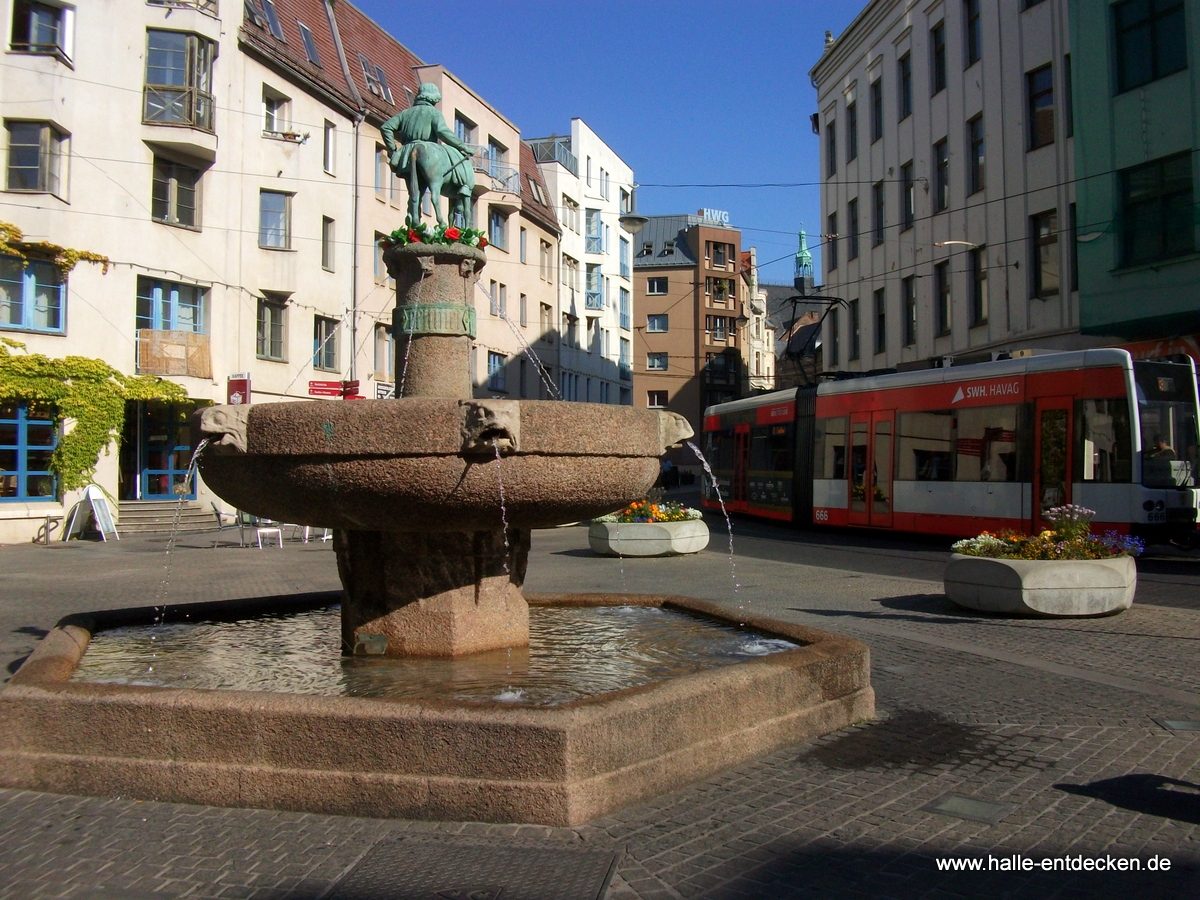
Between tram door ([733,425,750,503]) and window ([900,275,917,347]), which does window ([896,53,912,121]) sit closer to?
window ([900,275,917,347])

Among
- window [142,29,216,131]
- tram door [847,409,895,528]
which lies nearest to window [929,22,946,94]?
tram door [847,409,895,528]

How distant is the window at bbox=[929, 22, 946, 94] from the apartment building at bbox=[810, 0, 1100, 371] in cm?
4

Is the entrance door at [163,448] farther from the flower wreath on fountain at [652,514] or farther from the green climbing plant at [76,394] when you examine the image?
the flower wreath on fountain at [652,514]

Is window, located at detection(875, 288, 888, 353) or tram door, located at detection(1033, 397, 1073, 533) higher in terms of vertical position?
window, located at detection(875, 288, 888, 353)

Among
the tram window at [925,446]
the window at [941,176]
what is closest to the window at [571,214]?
the window at [941,176]

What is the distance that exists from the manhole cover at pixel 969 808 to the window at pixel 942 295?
2753 cm

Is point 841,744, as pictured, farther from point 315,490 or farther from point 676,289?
point 676,289

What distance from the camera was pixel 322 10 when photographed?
33.8 meters

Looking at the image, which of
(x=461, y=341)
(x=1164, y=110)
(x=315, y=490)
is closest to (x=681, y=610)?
(x=461, y=341)

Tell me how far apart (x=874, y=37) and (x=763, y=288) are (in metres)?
75.8

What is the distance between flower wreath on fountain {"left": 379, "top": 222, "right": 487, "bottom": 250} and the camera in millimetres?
8273

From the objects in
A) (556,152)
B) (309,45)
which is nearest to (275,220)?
(309,45)

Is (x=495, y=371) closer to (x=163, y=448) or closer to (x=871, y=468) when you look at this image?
(x=163, y=448)

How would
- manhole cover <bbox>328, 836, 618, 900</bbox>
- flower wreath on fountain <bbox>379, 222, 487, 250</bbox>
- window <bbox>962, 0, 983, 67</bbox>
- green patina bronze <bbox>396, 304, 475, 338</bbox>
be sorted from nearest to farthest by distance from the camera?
1. manhole cover <bbox>328, 836, 618, 900</bbox>
2. green patina bronze <bbox>396, 304, 475, 338</bbox>
3. flower wreath on fountain <bbox>379, 222, 487, 250</bbox>
4. window <bbox>962, 0, 983, 67</bbox>
